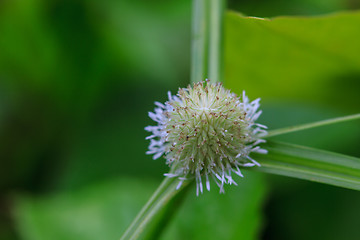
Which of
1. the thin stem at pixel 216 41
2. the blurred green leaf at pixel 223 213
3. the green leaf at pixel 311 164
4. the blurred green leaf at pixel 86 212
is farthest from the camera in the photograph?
the blurred green leaf at pixel 86 212

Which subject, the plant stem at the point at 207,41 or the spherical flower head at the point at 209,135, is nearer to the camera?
the spherical flower head at the point at 209,135

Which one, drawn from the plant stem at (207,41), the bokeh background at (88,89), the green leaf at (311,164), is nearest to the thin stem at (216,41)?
the plant stem at (207,41)

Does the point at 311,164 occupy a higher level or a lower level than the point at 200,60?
lower

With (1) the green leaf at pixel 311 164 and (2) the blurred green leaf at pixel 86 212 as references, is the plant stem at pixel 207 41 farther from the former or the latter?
(2) the blurred green leaf at pixel 86 212

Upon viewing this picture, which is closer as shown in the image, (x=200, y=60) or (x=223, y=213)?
(x=200, y=60)

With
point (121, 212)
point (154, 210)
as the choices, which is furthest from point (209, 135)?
point (121, 212)

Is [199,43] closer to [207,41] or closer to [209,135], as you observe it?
[207,41]

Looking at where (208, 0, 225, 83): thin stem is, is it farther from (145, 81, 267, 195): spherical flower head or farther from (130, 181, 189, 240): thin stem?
(130, 181, 189, 240): thin stem
